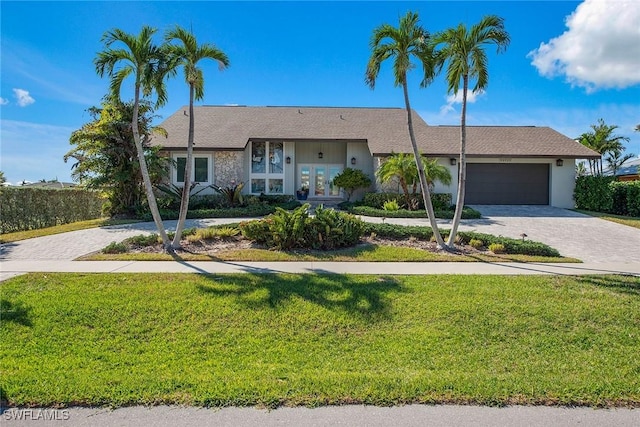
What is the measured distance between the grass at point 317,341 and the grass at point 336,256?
1.71m

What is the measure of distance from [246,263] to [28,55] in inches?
322

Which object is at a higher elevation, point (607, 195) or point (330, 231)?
point (607, 195)

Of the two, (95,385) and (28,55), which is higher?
(28,55)

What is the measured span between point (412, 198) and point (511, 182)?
6.44 metres

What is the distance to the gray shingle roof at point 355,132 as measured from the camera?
1856cm

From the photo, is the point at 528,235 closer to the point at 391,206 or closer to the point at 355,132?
the point at 391,206

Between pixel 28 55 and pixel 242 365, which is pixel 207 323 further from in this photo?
pixel 28 55

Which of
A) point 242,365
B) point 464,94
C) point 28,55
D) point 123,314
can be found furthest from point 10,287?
point 464,94

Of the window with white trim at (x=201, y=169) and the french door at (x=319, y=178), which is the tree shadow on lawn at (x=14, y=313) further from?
the french door at (x=319, y=178)

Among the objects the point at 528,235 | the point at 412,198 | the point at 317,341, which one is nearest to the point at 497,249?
the point at 528,235

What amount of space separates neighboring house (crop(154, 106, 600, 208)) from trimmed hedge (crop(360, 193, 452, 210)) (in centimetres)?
153

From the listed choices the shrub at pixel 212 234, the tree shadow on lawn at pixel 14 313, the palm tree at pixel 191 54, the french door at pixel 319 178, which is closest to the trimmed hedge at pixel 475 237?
the shrub at pixel 212 234

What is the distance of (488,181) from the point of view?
18938 millimetres

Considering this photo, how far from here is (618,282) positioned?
623 centimetres
